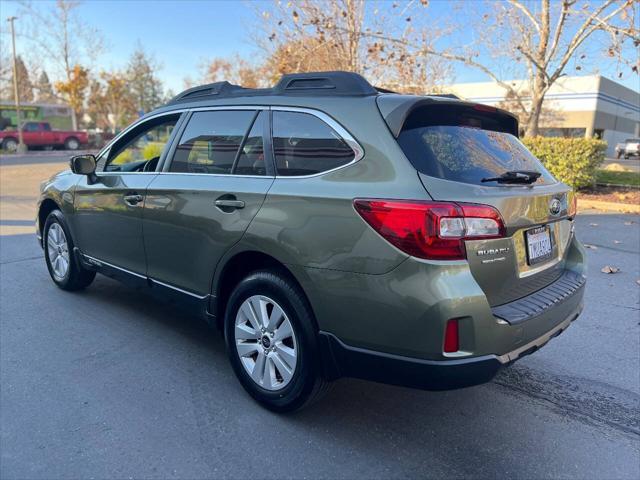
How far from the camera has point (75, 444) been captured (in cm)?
267

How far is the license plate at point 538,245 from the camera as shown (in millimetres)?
2652

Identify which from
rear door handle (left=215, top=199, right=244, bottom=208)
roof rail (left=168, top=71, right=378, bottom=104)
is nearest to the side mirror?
roof rail (left=168, top=71, right=378, bottom=104)

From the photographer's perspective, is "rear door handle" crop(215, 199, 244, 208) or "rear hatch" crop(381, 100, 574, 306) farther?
"rear door handle" crop(215, 199, 244, 208)

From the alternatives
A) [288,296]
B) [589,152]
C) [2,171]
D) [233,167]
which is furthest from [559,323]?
[2,171]

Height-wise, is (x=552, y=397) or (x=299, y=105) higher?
(x=299, y=105)

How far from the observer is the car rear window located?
99.3 inches

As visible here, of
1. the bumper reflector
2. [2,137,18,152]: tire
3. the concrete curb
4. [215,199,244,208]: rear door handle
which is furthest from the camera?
[2,137,18,152]: tire

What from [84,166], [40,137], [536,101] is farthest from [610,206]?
[40,137]

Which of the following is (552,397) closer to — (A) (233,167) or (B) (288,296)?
(B) (288,296)

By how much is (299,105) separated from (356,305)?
48.9 inches

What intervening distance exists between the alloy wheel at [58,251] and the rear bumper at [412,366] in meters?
3.46

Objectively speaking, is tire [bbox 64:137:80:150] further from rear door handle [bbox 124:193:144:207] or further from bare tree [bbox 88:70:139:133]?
rear door handle [bbox 124:193:144:207]

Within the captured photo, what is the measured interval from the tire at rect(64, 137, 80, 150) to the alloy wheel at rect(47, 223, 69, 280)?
3359cm

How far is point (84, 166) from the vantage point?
14.4 ft
